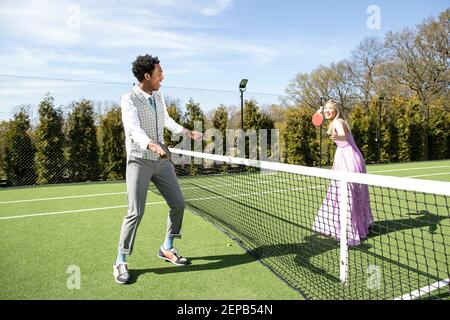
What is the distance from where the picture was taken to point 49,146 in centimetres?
1144

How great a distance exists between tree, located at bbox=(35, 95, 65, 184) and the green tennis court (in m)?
4.76

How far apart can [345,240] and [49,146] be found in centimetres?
1088

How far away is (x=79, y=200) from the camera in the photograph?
8.26m

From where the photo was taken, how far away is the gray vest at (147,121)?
3574 millimetres

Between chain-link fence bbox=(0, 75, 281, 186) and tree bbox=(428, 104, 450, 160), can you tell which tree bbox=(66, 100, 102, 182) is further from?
tree bbox=(428, 104, 450, 160)

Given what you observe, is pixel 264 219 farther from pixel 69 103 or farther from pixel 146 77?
pixel 69 103

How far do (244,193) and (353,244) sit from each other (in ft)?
15.2

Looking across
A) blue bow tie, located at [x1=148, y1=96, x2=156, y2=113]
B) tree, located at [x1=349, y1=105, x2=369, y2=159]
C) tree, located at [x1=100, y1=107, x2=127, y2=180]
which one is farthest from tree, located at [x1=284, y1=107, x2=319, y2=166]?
blue bow tie, located at [x1=148, y1=96, x2=156, y2=113]

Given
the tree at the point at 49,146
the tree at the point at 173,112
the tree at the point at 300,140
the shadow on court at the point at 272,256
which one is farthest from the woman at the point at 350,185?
the tree at the point at 300,140

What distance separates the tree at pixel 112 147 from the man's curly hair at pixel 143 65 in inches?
366

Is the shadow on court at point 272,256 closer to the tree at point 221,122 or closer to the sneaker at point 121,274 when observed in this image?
the sneaker at point 121,274

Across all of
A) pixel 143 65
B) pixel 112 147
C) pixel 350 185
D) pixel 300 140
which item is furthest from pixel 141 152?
pixel 300 140

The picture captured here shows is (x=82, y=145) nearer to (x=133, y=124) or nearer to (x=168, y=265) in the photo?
(x=168, y=265)
